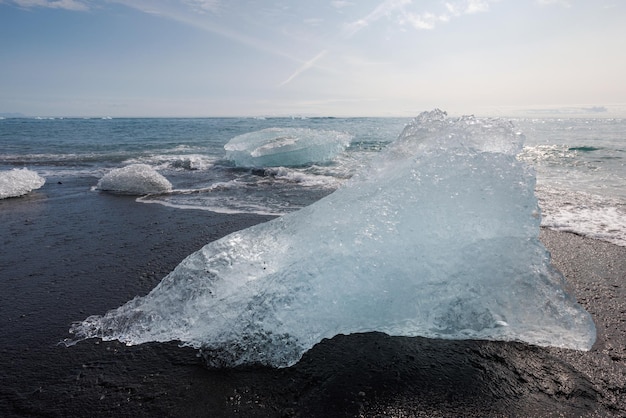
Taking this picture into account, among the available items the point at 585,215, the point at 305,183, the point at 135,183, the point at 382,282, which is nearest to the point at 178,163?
the point at 135,183

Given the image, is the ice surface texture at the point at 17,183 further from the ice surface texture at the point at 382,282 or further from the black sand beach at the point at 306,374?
the ice surface texture at the point at 382,282

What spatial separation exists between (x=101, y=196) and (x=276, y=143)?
6.00m

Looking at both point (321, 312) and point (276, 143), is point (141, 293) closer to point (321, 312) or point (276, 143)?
A: point (321, 312)

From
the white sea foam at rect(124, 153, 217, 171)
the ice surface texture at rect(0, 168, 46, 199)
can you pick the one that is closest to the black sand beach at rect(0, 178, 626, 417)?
the ice surface texture at rect(0, 168, 46, 199)

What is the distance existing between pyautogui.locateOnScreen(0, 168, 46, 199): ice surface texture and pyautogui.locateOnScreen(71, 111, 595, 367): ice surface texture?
20.2 ft

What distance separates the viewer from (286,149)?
1175 centimetres

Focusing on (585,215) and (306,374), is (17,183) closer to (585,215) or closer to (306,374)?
(306,374)

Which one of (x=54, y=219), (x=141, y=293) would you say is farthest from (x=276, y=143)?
(x=141, y=293)

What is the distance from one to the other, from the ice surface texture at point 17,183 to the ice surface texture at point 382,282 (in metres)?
6.16

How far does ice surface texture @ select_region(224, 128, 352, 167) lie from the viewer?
38.5 feet

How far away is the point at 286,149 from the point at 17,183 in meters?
6.88

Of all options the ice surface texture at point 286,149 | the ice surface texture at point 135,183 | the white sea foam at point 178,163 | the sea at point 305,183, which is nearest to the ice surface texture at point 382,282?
the sea at point 305,183

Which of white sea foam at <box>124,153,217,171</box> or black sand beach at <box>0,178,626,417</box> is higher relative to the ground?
white sea foam at <box>124,153,217,171</box>

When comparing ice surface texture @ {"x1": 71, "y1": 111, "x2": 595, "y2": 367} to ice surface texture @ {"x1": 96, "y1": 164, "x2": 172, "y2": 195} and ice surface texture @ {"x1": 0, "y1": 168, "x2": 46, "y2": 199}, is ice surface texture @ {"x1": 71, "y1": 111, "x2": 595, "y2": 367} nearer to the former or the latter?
ice surface texture @ {"x1": 96, "y1": 164, "x2": 172, "y2": 195}
